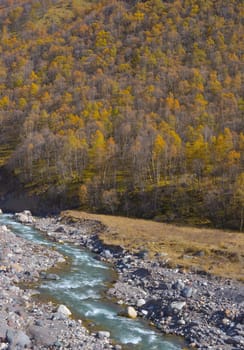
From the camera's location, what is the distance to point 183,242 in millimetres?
55875

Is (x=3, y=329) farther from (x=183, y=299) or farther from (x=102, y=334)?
(x=183, y=299)

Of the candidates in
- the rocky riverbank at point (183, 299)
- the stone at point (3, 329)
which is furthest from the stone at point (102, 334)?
the stone at point (3, 329)

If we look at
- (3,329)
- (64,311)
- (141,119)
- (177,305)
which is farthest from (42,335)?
(141,119)

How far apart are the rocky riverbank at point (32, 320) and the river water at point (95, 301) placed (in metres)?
1.40

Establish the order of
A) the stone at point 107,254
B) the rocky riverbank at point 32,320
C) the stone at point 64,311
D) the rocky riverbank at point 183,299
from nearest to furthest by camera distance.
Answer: the rocky riverbank at point 32,320, the rocky riverbank at point 183,299, the stone at point 64,311, the stone at point 107,254

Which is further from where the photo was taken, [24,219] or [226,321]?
[24,219]

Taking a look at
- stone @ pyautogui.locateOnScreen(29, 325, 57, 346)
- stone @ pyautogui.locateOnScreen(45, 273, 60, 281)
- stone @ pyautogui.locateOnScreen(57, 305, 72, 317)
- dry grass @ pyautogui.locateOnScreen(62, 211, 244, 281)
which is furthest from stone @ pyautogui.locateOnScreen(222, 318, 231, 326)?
stone @ pyautogui.locateOnScreen(45, 273, 60, 281)

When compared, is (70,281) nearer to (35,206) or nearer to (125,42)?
(35,206)

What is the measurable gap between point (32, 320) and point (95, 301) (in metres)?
7.61

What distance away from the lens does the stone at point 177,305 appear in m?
32.6

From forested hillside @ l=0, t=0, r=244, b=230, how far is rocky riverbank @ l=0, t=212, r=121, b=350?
1431 inches

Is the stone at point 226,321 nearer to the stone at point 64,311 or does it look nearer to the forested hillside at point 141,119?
the stone at point 64,311

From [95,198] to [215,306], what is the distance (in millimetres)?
51423

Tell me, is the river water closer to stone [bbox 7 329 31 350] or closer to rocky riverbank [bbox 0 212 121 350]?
rocky riverbank [bbox 0 212 121 350]
